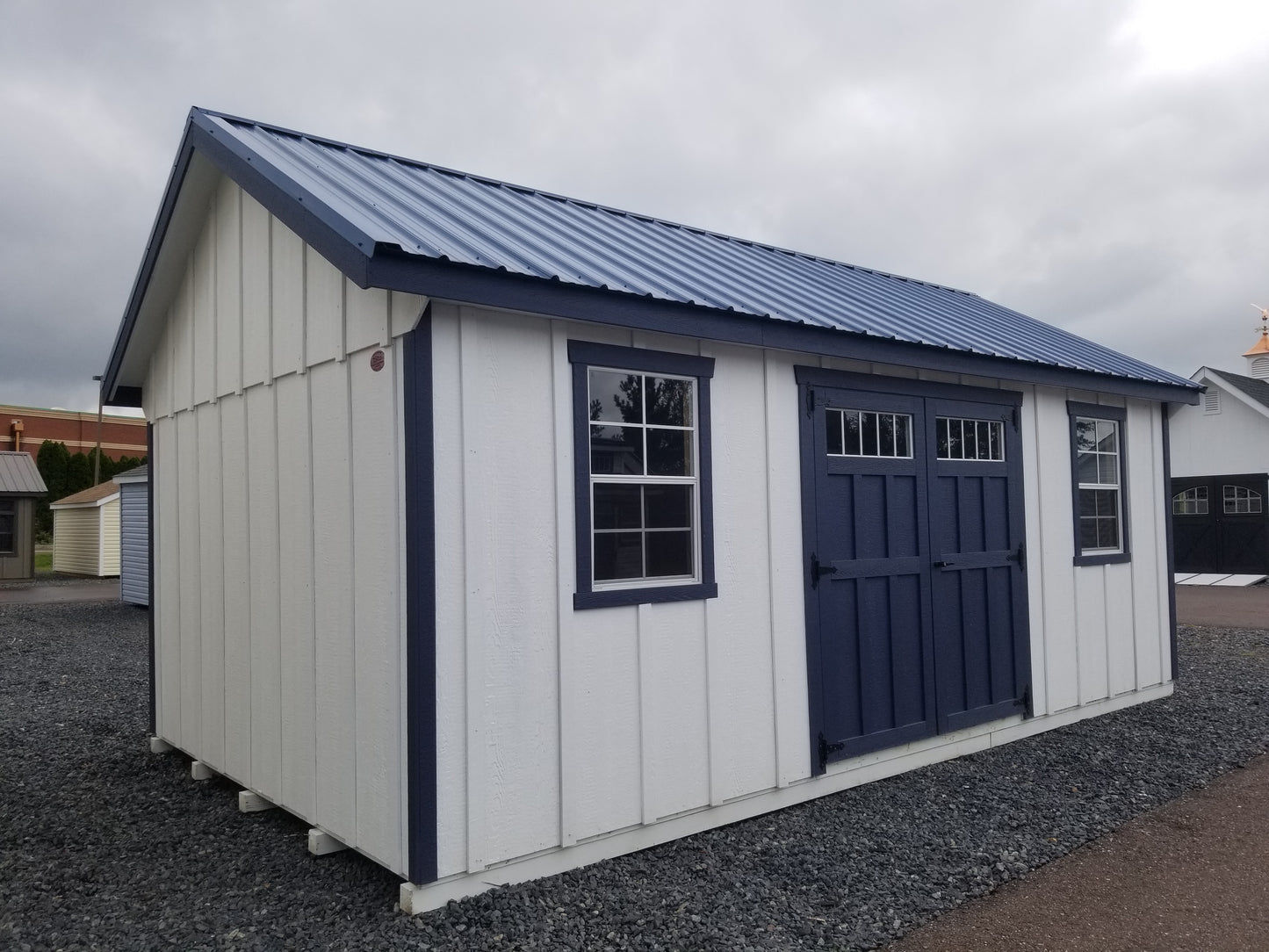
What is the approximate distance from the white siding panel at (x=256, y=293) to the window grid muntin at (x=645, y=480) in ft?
6.38

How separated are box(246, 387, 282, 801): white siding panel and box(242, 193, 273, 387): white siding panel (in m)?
0.15

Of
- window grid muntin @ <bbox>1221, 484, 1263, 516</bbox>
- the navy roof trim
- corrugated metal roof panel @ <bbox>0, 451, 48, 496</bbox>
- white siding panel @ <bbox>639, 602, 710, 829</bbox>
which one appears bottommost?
white siding panel @ <bbox>639, 602, 710, 829</bbox>

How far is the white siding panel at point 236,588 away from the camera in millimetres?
5676

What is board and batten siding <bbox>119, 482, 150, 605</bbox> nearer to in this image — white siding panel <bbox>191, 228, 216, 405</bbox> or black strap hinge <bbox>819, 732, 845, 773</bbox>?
white siding panel <bbox>191, 228, 216, 405</bbox>

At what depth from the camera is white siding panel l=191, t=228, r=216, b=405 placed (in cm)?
615

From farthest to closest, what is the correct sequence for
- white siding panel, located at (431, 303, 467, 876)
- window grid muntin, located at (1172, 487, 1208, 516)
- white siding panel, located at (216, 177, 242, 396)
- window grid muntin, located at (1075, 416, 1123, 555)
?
window grid muntin, located at (1172, 487, 1208, 516), window grid muntin, located at (1075, 416, 1123, 555), white siding panel, located at (216, 177, 242, 396), white siding panel, located at (431, 303, 467, 876)

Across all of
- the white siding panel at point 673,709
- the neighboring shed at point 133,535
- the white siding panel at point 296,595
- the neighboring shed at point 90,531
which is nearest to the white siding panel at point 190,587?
the white siding panel at point 296,595

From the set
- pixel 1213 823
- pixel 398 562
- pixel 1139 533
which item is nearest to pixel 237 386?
pixel 398 562

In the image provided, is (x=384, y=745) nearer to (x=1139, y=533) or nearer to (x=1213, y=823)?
(x=1213, y=823)

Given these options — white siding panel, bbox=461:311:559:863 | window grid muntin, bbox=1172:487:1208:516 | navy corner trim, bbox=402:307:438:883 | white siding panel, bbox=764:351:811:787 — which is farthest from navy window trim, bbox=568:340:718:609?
window grid muntin, bbox=1172:487:1208:516

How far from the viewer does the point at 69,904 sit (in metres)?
4.38

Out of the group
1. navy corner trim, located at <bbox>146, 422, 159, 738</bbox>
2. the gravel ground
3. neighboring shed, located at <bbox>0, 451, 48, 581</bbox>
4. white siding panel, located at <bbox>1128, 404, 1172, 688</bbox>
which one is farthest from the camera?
neighboring shed, located at <bbox>0, 451, 48, 581</bbox>

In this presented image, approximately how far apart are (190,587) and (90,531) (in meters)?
23.3

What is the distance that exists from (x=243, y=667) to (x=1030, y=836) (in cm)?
440
